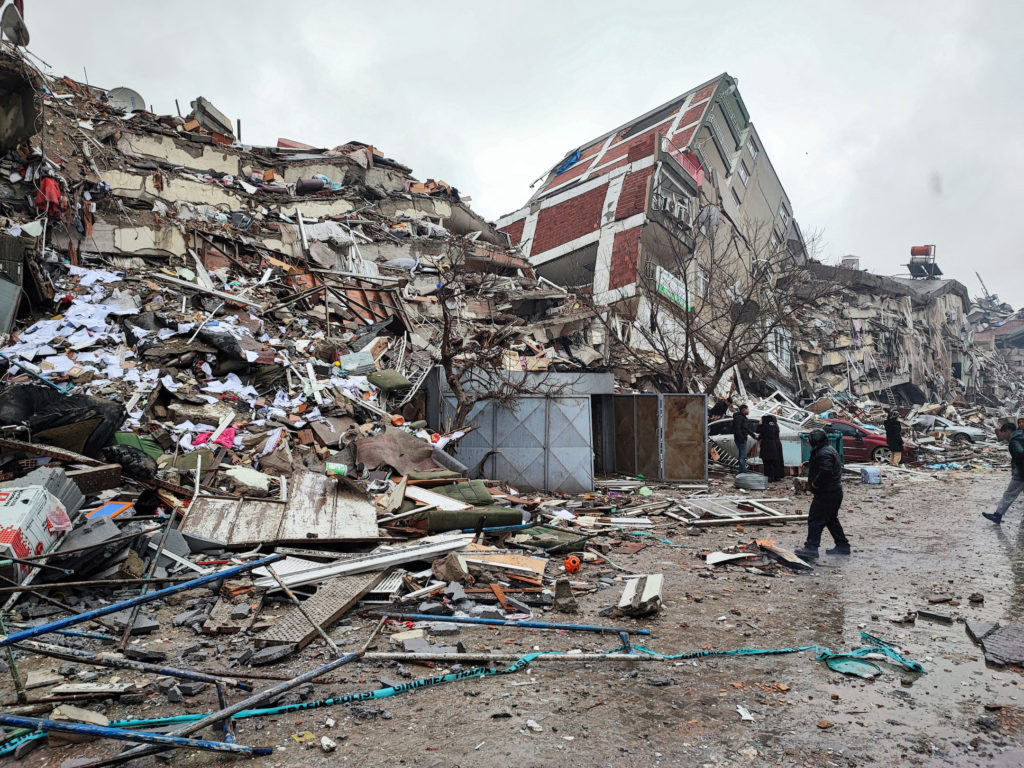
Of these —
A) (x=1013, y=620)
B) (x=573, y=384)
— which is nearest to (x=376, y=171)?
(x=573, y=384)

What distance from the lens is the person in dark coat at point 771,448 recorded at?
12.5m

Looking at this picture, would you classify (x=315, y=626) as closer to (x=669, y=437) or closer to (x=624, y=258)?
(x=669, y=437)

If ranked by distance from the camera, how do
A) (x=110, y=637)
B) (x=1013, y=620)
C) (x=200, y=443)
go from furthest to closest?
(x=200, y=443), (x=1013, y=620), (x=110, y=637)

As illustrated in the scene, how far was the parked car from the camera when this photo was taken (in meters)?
20.8

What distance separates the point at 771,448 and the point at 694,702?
397 inches

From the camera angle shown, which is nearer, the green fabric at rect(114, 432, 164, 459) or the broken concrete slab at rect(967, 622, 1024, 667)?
the broken concrete slab at rect(967, 622, 1024, 667)

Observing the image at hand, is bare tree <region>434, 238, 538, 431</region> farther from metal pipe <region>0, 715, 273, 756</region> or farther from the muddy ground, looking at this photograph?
metal pipe <region>0, 715, 273, 756</region>

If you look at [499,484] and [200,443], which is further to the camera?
[499,484]

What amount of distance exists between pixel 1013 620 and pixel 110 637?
6684mm

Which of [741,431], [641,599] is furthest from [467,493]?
[741,431]

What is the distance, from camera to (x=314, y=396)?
1036 cm

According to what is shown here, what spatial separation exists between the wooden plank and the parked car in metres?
22.4

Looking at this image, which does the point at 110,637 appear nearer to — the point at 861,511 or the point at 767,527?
the point at 767,527

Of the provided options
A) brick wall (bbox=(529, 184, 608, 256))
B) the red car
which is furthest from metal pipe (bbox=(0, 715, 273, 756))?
brick wall (bbox=(529, 184, 608, 256))
